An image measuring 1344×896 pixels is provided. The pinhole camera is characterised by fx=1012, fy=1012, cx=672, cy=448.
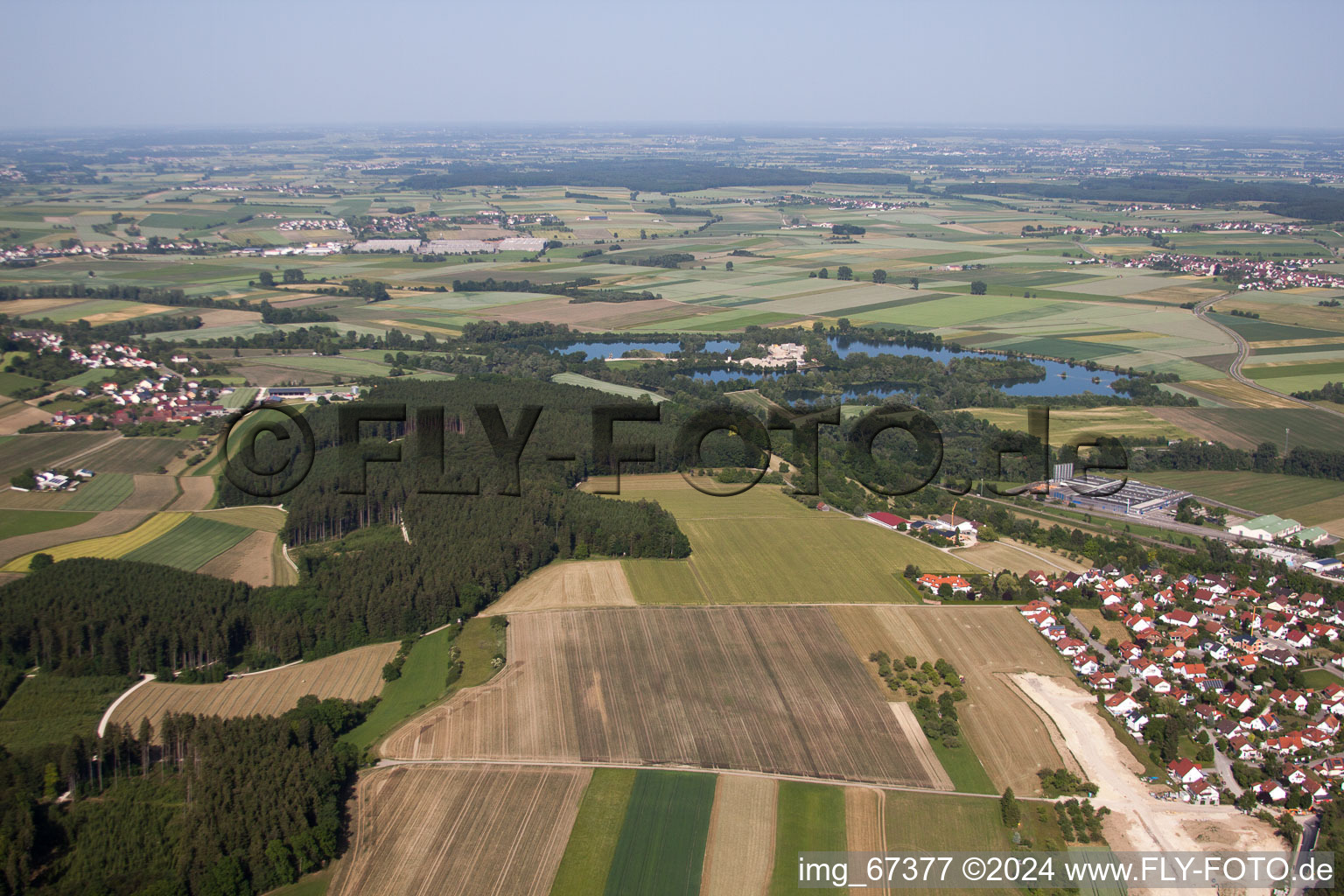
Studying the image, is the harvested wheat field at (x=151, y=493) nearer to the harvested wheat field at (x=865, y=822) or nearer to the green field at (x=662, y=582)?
the green field at (x=662, y=582)

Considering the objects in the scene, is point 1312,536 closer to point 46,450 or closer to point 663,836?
point 663,836

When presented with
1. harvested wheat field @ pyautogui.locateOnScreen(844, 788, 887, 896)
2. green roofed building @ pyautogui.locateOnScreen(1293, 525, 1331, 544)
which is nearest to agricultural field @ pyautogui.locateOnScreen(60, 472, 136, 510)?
harvested wheat field @ pyautogui.locateOnScreen(844, 788, 887, 896)

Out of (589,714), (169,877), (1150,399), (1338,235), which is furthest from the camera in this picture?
(1338,235)

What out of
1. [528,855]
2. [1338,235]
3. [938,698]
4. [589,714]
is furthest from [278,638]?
[1338,235]

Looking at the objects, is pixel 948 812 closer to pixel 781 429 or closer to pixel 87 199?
pixel 781 429

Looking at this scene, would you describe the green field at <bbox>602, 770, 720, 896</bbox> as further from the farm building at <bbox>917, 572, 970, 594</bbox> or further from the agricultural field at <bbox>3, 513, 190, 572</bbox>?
the agricultural field at <bbox>3, 513, 190, 572</bbox>

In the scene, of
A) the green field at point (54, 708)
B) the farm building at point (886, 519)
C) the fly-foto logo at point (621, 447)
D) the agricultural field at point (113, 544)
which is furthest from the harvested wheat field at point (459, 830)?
the farm building at point (886, 519)
